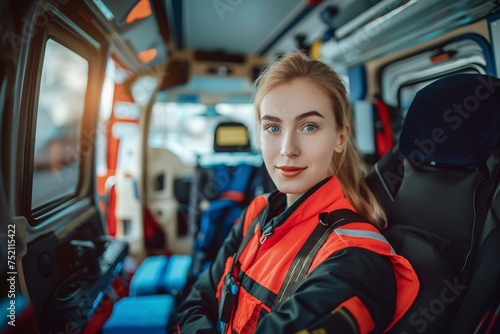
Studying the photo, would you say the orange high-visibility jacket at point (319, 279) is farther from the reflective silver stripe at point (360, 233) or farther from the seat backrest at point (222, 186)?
the seat backrest at point (222, 186)

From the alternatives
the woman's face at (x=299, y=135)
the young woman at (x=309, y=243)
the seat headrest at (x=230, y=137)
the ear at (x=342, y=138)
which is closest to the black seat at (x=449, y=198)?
the young woman at (x=309, y=243)

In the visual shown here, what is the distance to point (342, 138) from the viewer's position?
4.30 feet

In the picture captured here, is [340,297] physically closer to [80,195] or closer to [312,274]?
[312,274]

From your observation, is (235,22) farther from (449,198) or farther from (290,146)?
(449,198)

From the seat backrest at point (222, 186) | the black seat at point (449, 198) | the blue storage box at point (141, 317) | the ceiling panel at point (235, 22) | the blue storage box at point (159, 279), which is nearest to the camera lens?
the black seat at point (449, 198)

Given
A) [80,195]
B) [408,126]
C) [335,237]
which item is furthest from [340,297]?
[80,195]

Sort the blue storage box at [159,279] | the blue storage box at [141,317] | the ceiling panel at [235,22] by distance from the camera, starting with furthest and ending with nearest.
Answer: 1. the ceiling panel at [235,22]
2. the blue storage box at [159,279]
3. the blue storage box at [141,317]

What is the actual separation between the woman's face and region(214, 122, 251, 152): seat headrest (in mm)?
1841

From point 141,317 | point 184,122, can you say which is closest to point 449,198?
point 141,317

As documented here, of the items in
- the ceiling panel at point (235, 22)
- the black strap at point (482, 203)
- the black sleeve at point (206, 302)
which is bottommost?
the black sleeve at point (206, 302)

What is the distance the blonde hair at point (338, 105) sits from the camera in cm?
124

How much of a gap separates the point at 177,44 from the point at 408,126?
3604 millimetres

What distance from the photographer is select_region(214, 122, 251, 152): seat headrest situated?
3.04 meters

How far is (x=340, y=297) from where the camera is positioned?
864mm
